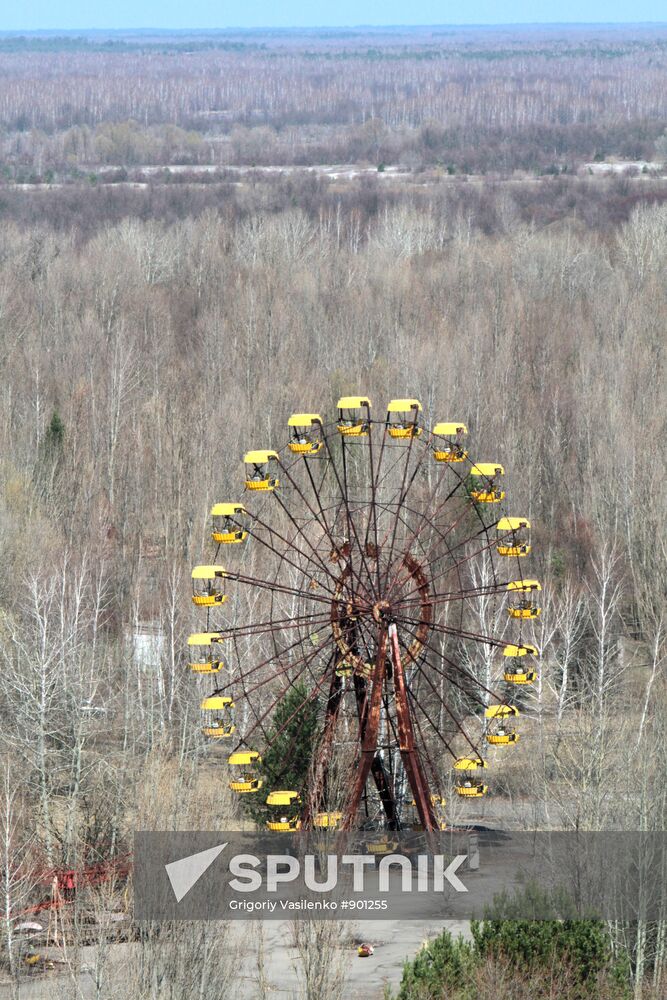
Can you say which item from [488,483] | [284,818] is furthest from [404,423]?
[284,818]

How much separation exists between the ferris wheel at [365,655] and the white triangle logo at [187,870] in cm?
147

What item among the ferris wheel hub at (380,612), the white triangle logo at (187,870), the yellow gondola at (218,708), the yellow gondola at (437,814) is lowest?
the yellow gondola at (437,814)

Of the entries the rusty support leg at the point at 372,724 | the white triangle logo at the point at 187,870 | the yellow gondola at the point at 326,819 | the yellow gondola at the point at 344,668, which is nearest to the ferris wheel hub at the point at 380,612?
the rusty support leg at the point at 372,724

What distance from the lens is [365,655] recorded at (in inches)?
1000

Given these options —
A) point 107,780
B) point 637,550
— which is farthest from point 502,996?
point 637,550

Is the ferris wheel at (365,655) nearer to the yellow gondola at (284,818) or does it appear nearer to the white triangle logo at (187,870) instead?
the yellow gondola at (284,818)

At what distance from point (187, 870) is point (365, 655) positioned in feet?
14.6

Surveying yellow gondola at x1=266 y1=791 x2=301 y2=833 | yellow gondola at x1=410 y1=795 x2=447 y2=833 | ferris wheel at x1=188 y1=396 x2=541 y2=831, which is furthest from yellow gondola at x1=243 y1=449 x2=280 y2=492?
yellow gondola at x1=410 y1=795 x2=447 y2=833

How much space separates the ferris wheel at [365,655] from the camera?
24.5 m

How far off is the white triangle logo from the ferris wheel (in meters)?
1.47

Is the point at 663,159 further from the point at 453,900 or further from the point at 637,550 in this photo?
the point at 453,900

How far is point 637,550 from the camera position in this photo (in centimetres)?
4575

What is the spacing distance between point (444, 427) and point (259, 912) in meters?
6.88

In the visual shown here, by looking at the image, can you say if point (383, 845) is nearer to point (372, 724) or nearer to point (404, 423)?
point (372, 724)
